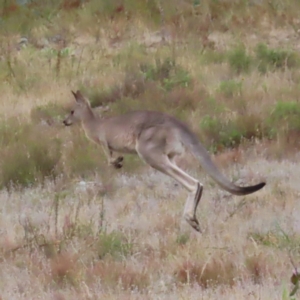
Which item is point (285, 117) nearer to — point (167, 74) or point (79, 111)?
point (79, 111)

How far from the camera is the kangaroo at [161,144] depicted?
7613 mm

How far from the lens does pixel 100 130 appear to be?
29.5ft

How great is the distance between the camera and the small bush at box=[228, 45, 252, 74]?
558 inches

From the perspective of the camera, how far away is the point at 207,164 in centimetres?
763

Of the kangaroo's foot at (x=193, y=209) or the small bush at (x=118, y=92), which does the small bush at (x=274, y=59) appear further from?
the kangaroo's foot at (x=193, y=209)

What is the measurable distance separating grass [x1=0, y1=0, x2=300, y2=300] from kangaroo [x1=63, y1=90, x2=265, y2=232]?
308mm

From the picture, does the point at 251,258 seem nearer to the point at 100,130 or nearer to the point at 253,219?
the point at 253,219

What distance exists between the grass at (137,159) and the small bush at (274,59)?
30 mm

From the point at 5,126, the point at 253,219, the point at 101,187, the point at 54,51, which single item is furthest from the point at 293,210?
the point at 54,51

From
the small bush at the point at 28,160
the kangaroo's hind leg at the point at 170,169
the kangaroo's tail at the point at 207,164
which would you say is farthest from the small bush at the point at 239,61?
the kangaroo's tail at the point at 207,164

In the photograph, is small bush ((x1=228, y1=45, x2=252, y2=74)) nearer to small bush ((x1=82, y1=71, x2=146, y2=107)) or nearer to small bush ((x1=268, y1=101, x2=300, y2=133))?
small bush ((x1=82, y1=71, x2=146, y2=107))

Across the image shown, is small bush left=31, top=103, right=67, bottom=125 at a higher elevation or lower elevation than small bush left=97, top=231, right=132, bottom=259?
lower

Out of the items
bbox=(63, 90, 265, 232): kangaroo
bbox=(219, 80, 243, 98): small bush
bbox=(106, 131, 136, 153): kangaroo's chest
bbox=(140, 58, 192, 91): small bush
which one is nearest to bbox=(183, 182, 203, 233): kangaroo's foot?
bbox=(63, 90, 265, 232): kangaroo

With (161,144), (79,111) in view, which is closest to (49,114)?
(79,111)
